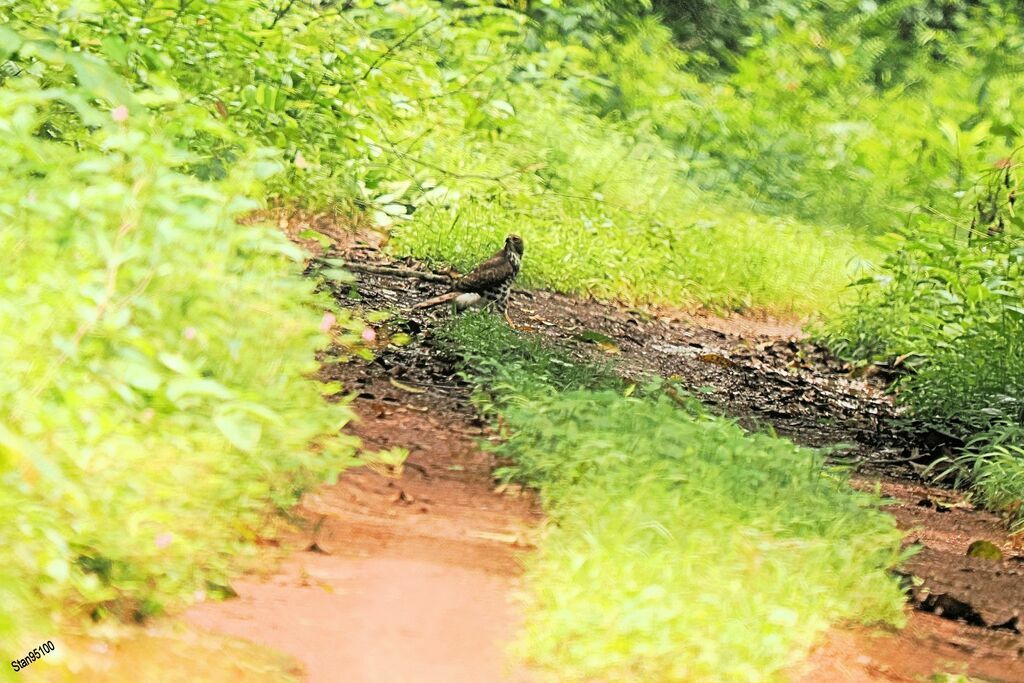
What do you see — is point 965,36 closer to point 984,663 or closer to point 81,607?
point 984,663

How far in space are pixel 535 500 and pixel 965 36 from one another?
43.3 ft

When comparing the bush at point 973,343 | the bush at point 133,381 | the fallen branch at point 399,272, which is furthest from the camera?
the fallen branch at point 399,272

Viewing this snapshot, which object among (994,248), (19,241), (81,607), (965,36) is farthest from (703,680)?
(965,36)

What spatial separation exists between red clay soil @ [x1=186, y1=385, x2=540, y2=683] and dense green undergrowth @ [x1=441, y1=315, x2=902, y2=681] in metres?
0.11

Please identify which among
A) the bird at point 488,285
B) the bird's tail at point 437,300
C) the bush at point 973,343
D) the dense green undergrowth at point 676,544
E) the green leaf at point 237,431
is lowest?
the bird's tail at point 437,300

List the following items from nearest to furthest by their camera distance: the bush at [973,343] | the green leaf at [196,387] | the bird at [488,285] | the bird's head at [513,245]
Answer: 1. the green leaf at [196,387]
2. the bush at [973,343]
3. the bird at [488,285]
4. the bird's head at [513,245]

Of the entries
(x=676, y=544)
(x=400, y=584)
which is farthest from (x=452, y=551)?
(x=676, y=544)

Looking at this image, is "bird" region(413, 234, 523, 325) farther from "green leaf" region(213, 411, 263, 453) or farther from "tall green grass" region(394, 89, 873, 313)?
"green leaf" region(213, 411, 263, 453)

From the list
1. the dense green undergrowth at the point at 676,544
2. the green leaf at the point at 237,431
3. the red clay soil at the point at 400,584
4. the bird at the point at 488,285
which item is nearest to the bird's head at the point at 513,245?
the bird at the point at 488,285

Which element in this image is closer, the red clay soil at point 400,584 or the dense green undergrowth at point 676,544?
the red clay soil at point 400,584

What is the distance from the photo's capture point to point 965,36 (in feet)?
48.9

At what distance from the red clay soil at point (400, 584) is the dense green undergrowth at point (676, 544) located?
110 mm

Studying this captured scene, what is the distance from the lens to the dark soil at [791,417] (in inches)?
129

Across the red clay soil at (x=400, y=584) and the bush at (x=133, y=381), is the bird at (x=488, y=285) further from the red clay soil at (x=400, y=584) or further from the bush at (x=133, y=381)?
the bush at (x=133, y=381)
